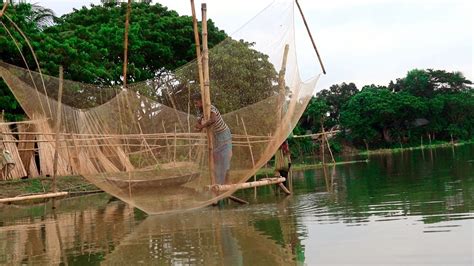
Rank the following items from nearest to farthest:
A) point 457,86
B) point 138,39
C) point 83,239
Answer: point 83,239
point 138,39
point 457,86

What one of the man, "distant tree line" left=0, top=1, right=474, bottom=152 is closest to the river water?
the man

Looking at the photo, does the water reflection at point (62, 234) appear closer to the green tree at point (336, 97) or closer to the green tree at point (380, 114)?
the green tree at point (380, 114)

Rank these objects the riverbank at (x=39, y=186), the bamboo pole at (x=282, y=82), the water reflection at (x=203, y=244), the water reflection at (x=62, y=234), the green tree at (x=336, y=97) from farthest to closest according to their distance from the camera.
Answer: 1. the green tree at (x=336, y=97)
2. the riverbank at (x=39, y=186)
3. the bamboo pole at (x=282, y=82)
4. the water reflection at (x=62, y=234)
5. the water reflection at (x=203, y=244)

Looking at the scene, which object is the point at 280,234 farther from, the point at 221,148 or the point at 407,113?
the point at 407,113

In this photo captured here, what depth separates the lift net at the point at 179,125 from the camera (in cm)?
688

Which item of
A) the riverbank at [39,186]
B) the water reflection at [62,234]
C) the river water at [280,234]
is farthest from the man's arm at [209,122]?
the riverbank at [39,186]

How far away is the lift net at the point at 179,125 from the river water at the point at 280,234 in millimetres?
432

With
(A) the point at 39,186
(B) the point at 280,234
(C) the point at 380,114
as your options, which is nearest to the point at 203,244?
(B) the point at 280,234

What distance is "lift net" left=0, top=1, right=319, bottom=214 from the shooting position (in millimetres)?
6883

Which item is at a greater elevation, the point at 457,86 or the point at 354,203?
the point at 457,86

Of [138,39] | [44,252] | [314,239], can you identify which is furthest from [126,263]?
[138,39]

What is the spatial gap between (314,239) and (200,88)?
294cm

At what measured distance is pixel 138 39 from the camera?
18.4m

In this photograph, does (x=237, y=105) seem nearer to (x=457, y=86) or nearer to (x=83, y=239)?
(x=83, y=239)
